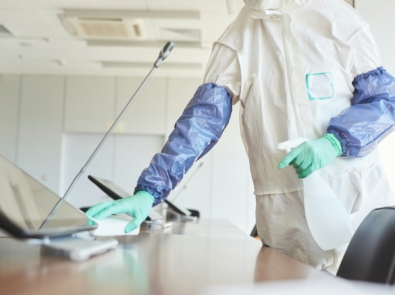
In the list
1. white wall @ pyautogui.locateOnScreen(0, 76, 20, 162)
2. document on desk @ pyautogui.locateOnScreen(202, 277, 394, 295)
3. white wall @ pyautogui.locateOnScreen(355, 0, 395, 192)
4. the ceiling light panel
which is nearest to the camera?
document on desk @ pyautogui.locateOnScreen(202, 277, 394, 295)

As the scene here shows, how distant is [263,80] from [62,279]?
2.83 ft

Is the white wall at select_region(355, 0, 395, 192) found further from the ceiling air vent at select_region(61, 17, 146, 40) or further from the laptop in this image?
the ceiling air vent at select_region(61, 17, 146, 40)

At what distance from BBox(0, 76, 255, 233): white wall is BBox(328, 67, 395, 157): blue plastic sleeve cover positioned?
448cm

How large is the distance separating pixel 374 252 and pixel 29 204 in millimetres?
637

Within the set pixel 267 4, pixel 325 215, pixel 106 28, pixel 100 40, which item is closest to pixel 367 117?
pixel 325 215

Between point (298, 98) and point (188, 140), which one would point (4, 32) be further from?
point (298, 98)

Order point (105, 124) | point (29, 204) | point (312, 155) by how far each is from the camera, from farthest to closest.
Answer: point (105, 124)
point (312, 155)
point (29, 204)

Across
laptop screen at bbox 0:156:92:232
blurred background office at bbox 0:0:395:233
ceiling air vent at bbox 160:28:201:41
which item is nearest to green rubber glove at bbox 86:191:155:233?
laptop screen at bbox 0:156:92:232

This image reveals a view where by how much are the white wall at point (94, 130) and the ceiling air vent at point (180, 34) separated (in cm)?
156

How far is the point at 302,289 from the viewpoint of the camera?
0.50m

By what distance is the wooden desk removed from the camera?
1.64 ft

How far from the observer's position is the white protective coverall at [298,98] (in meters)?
1.10

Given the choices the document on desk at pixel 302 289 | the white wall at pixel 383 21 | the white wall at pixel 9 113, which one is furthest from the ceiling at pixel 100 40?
the document on desk at pixel 302 289

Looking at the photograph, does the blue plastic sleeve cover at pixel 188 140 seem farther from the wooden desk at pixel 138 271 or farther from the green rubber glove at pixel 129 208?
the wooden desk at pixel 138 271
